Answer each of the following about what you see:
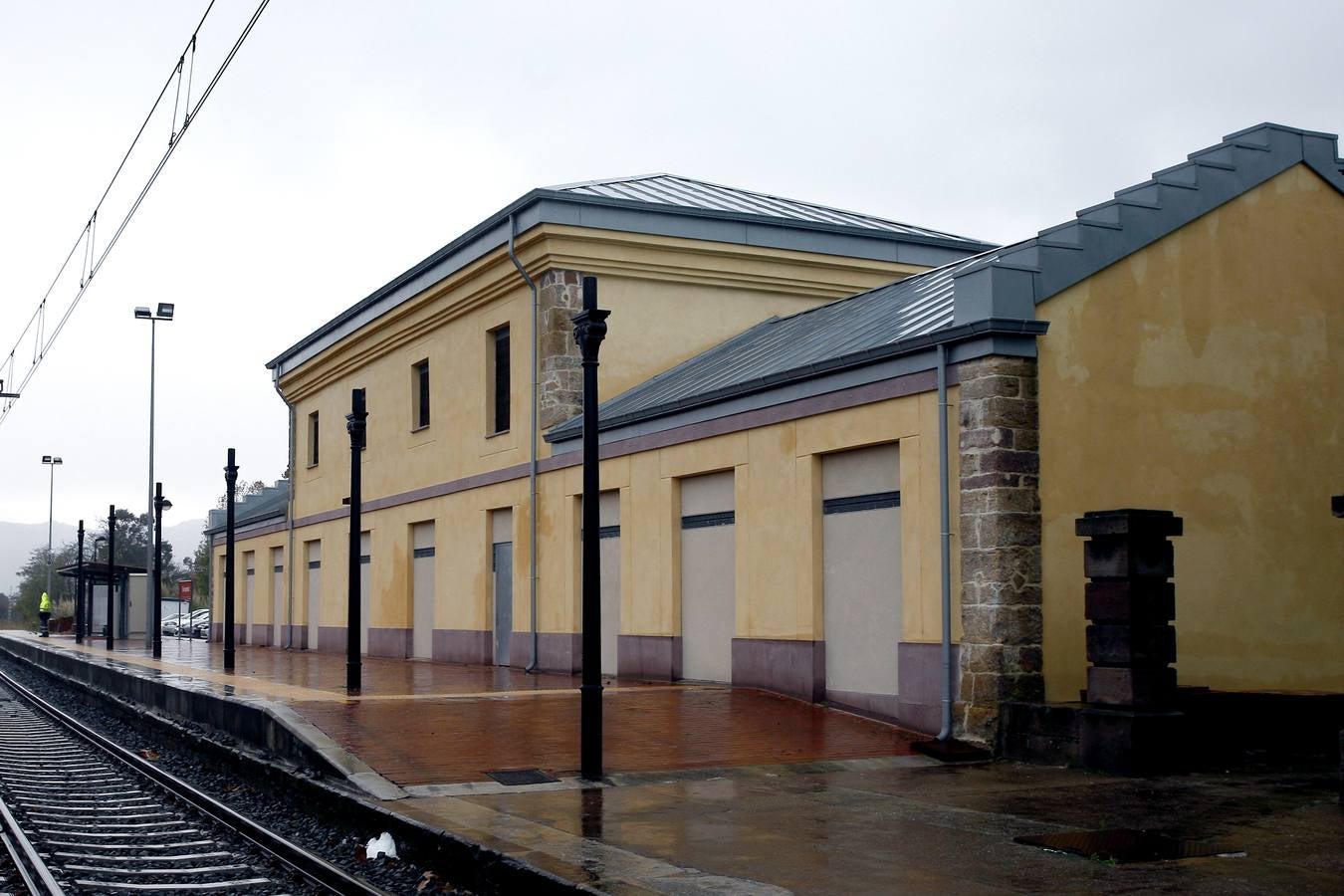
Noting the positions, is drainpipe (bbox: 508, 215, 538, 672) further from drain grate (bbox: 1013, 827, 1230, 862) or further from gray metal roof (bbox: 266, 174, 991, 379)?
drain grate (bbox: 1013, 827, 1230, 862)

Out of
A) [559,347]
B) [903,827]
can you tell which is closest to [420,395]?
[559,347]

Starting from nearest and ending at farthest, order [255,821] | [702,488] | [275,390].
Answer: [255,821] → [702,488] → [275,390]

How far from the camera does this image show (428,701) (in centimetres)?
1559

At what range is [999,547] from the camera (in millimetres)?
12562

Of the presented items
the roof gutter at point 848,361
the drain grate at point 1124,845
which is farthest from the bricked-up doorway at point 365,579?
the drain grate at point 1124,845

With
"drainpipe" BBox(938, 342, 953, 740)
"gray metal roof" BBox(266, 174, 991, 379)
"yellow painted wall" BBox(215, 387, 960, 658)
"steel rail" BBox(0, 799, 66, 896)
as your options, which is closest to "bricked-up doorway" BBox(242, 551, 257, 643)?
"yellow painted wall" BBox(215, 387, 960, 658)

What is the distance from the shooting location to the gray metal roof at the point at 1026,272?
13062 millimetres

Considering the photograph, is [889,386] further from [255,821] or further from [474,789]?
[255,821]

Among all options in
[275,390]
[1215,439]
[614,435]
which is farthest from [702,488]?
[275,390]

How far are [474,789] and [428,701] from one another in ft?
18.0

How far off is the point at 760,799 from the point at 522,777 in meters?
1.93

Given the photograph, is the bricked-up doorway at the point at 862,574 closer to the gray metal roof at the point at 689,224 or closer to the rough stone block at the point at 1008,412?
the rough stone block at the point at 1008,412

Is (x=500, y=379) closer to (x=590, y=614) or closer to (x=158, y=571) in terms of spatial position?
(x=158, y=571)

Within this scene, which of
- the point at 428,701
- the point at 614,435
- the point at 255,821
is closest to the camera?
the point at 255,821
